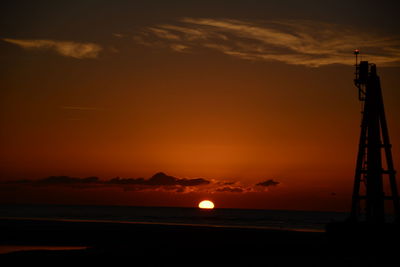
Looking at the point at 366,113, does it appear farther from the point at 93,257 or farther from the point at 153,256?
the point at 93,257

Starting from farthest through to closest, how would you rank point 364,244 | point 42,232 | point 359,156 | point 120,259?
1. point 42,232
2. point 359,156
3. point 364,244
4. point 120,259

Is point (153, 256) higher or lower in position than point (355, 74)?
lower

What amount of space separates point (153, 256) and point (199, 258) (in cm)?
263

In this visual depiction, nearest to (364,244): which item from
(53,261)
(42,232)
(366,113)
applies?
(366,113)

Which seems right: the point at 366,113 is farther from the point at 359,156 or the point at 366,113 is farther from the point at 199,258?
the point at 199,258

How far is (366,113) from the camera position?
33531 millimetres

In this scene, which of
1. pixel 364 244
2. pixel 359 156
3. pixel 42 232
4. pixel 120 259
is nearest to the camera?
pixel 120 259

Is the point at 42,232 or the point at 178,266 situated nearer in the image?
the point at 178,266

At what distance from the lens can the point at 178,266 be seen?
26219 millimetres

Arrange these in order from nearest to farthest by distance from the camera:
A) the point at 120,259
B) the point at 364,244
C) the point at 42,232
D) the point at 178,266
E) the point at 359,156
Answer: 1. the point at 178,266
2. the point at 120,259
3. the point at 364,244
4. the point at 359,156
5. the point at 42,232

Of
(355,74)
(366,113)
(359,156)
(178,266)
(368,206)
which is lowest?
(178,266)

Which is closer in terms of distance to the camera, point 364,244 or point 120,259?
point 120,259

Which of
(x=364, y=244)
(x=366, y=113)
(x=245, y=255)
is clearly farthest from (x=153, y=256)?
(x=366, y=113)

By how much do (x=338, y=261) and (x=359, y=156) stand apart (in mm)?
8193
